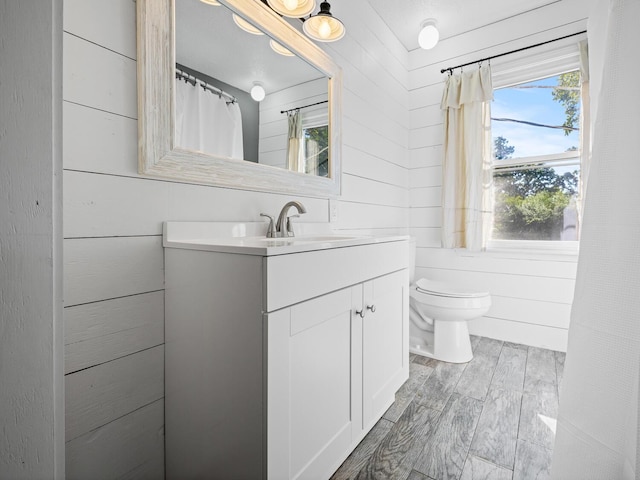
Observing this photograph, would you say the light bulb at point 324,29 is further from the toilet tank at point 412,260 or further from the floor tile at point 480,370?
the floor tile at point 480,370

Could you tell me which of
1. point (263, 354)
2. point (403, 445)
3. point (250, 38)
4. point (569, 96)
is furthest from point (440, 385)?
point (569, 96)

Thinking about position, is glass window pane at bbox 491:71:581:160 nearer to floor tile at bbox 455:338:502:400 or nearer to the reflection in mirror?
floor tile at bbox 455:338:502:400

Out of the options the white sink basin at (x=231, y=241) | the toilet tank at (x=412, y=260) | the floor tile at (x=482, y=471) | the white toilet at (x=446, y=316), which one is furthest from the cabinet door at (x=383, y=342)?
the toilet tank at (x=412, y=260)

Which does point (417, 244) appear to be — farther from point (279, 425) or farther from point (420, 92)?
point (279, 425)

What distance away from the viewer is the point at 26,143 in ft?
1.16

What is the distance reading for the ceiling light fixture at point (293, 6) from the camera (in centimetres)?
133

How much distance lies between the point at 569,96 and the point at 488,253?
1251 millimetres

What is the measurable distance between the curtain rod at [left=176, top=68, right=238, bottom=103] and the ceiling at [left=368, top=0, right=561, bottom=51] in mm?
1560

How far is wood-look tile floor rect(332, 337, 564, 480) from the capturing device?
1.21 m

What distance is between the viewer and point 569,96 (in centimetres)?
229

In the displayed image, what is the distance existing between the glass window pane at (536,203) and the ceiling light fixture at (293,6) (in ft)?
6.39

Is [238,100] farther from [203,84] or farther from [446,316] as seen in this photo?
[446,316]

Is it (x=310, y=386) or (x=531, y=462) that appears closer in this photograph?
(x=310, y=386)

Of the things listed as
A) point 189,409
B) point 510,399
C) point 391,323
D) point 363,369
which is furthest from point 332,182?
point 510,399
